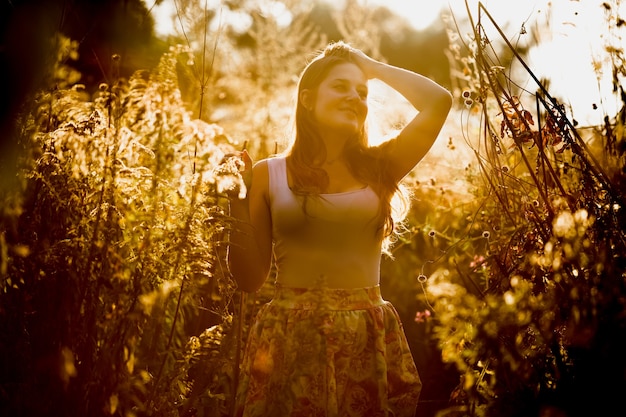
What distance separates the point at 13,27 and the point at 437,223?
8.40 ft

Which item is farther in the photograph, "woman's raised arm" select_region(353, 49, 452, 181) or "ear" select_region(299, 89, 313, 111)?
"ear" select_region(299, 89, 313, 111)

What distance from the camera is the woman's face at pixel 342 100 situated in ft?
A: 7.20

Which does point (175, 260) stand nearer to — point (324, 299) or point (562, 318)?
point (324, 299)

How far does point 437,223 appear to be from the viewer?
3.74 metres

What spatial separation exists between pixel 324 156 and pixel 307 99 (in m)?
0.26

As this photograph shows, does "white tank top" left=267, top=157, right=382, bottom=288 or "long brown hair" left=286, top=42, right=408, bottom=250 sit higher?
"long brown hair" left=286, top=42, right=408, bottom=250

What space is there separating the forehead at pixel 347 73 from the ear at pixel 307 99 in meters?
0.11

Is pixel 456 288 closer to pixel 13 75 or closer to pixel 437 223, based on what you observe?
pixel 13 75

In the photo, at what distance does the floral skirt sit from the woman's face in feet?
1.96

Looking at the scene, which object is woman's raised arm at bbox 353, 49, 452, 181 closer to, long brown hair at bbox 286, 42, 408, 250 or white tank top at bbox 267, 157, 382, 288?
long brown hair at bbox 286, 42, 408, 250

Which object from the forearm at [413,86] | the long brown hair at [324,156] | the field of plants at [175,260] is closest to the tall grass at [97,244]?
the field of plants at [175,260]

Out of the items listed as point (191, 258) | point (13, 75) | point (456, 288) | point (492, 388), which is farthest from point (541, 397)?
point (13, 75)

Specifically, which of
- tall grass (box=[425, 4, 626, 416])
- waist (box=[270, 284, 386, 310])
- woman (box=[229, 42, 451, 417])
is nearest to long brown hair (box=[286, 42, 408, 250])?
woman (box=[229, 42, 451, 417])

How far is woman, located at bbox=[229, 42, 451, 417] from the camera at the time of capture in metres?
1.90
